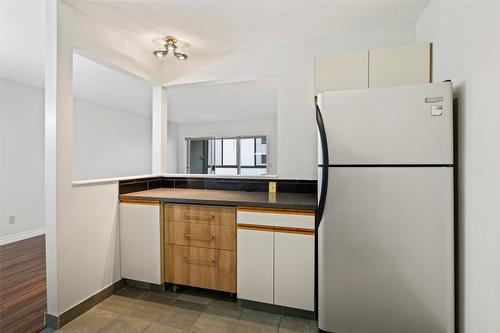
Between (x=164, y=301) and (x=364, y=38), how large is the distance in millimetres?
2863

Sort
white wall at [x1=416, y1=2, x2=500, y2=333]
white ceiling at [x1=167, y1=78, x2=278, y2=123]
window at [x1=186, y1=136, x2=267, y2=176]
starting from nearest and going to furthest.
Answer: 1. white wall at [x1=416, y1=2, x2=500, y2=333]
2. white ceiling at [x1=167, y1=78, x2=278, y2=123]
3. window at [x1=186, y1=136, x2=267, y2=176]

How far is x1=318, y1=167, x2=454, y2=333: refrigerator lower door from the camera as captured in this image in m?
1.42

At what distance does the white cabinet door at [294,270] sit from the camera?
1.80 metres

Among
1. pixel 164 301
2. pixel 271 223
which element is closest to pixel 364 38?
pixel 271 223

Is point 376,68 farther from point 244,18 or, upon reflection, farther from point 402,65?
point 244,18

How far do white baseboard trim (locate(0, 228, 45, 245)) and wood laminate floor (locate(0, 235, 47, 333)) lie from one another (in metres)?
0.10

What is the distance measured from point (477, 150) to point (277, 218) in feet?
4.02

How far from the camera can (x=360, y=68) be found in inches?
74.8

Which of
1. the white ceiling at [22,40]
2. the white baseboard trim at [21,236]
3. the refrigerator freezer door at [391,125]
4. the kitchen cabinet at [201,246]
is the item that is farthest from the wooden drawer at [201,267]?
the white baseboard trim at [21,236]

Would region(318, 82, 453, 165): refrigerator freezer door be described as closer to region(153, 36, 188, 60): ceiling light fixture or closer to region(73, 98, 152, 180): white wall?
region(153, 36, 188, 60): ceiling light fixture

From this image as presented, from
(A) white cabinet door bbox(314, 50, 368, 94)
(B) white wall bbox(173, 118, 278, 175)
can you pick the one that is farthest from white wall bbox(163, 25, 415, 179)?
(B) white wall bbox(173, 118, 278, 175)

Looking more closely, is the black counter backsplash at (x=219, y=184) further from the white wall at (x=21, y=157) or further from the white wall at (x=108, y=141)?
the white wall at (x=108, y=141)

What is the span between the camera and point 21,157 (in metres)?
3.67

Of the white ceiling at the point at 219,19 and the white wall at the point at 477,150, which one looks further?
the white ceiling at the point at 219,19
